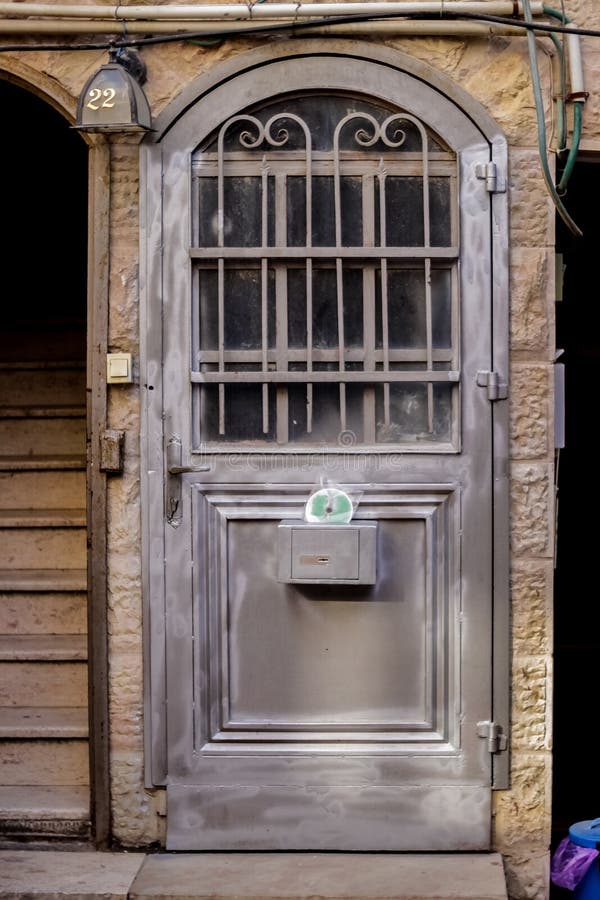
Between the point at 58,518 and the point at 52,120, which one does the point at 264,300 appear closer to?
the point at 58,518

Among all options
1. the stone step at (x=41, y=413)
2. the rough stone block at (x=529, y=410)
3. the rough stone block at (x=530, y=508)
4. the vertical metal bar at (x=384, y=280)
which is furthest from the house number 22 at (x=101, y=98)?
the stone step at (x=41, y=413)

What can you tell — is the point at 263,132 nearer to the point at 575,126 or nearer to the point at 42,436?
the point at 575,126

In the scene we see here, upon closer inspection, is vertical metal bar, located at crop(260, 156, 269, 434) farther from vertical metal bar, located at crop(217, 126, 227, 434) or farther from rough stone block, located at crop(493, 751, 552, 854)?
rough stone block, located at crop(493, 751, 552, 854)

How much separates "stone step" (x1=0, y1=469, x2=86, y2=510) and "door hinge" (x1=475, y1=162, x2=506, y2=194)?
2896 mm

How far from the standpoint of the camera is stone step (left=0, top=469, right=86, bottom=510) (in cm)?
550

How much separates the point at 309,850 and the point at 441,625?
1032 millimetres

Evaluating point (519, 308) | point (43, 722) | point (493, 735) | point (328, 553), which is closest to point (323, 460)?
point (328, 553)

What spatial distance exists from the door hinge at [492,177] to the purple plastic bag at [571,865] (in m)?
2.60

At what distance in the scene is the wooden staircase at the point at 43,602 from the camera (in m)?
4.12

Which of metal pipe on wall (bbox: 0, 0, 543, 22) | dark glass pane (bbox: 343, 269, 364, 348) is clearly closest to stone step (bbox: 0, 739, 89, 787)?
dark glass pane (bbox: 343, 269, 364, 348)

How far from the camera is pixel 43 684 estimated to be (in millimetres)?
4699

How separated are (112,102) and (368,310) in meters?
1.24

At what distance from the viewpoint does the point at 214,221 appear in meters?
3.82

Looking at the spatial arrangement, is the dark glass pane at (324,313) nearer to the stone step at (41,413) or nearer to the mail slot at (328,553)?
the mail slot at (328,553)
